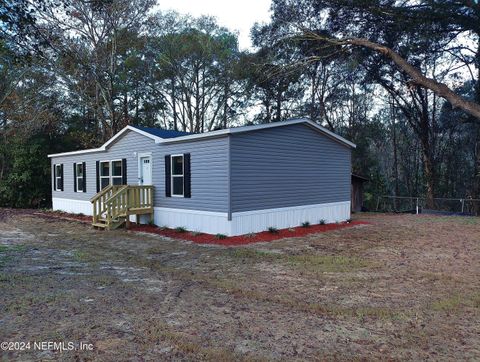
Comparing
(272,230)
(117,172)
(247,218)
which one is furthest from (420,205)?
(117,172)

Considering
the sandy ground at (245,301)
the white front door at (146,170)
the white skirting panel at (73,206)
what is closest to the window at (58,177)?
the white skirting panel at (73,206)

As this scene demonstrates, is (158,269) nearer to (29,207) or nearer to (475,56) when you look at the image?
(475,56)

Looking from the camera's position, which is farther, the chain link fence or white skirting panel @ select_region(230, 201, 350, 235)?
Answer: the chain link fence

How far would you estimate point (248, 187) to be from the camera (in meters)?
9.48

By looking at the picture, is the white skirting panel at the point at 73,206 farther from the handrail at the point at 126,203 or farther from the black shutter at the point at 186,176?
the black shutter at the point at 186,176

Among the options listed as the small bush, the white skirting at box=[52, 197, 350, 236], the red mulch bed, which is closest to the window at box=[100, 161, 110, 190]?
the white skirting at box=[52, 197, 350, 236]

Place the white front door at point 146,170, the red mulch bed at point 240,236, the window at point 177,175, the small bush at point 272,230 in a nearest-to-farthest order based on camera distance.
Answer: the red mulch bed at point 240,236, the small bush at point 272,230, the window at point 177,175, the white front door at point 146,170

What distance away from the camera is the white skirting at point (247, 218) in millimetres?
9273

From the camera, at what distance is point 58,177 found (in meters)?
17.3

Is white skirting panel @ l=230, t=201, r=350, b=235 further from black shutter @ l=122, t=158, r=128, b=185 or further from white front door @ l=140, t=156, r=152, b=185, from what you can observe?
black shutter @ l=122, t=158, r=128, b=185

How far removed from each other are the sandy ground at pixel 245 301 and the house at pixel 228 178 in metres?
1.76

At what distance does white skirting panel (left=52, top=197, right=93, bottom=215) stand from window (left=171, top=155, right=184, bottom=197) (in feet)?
18.9

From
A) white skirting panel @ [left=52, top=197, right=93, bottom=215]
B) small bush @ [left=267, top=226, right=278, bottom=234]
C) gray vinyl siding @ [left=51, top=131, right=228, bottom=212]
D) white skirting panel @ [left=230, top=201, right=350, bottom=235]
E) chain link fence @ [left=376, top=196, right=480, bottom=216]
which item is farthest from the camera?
chain link fence @ [left=376, top=196, right=480, bottom=216]

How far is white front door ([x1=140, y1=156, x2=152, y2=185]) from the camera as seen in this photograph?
38.7 ft
